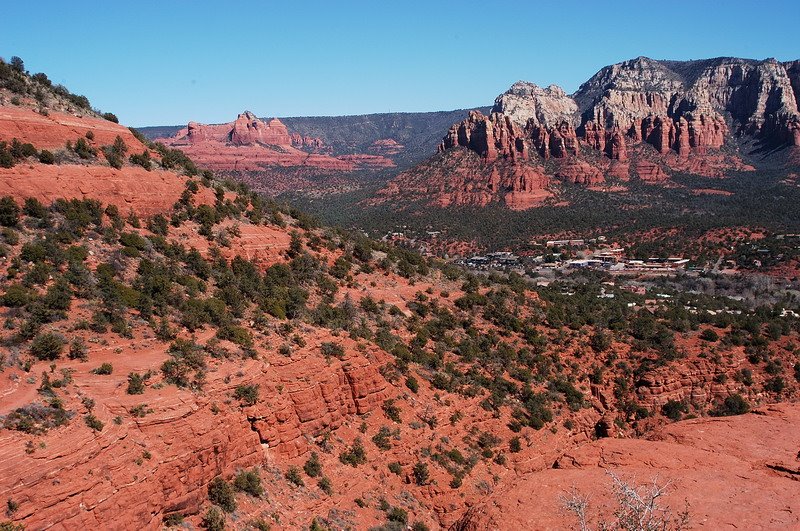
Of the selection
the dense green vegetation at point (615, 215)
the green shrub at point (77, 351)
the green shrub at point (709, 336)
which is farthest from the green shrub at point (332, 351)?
the dense green vegetation at point (615, 215)

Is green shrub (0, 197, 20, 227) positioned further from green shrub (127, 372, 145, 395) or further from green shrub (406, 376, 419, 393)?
green shrub (406, 376, 419, 393)

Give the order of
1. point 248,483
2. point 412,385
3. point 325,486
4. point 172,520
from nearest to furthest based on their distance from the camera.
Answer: point 172,520
point 248,483
point 325,486
point 412,385

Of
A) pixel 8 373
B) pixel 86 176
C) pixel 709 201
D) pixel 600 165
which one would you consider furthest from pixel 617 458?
pixel 600 165

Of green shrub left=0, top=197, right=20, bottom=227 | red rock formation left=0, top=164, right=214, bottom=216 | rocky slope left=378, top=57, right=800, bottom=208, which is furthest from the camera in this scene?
rocky slope left=378, top=57, right=800, bottom=208

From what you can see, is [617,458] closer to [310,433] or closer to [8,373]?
[310,433]

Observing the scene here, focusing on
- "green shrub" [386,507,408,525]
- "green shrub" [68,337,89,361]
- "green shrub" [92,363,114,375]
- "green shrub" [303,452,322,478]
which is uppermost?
"green shrub" [68,337,89,361]

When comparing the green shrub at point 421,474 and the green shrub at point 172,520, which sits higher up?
the green shrub at point 172,520

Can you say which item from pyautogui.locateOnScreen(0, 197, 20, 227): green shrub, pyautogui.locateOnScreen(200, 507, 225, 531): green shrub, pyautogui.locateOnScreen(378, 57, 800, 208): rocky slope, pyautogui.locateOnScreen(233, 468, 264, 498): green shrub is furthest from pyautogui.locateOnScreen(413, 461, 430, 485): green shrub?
pyautogui.locateOnScreen(378, 57, 800, 208): rocky slope

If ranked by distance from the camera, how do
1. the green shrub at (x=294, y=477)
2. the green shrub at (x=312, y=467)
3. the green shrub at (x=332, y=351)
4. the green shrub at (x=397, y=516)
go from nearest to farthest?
the green shrub at (x=294, y=477), the green shrub at (x=312, y=467), the green shrub at (x=397, y=516), the green shrub at (x=332, y=351)

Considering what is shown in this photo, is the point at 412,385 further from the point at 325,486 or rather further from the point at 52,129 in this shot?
the point at 52,129

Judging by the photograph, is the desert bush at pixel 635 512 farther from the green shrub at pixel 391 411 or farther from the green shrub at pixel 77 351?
the green shrub at pixel 77 351

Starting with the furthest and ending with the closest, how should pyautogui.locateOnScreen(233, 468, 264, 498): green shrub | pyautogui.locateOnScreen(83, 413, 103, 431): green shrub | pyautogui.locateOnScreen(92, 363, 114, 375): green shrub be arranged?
pyautogui.locateOnScreen(233, 468, 264, 498): green shrub → pyautogui.locateOnScreen(92, 363, 114, 375): green shrub → pyautogui.locateOnScreen(83, 413, 103, 431): green shrub

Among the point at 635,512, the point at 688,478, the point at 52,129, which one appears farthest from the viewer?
the point at 52,129

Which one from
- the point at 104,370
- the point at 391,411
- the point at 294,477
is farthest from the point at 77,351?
the point at 391,411
